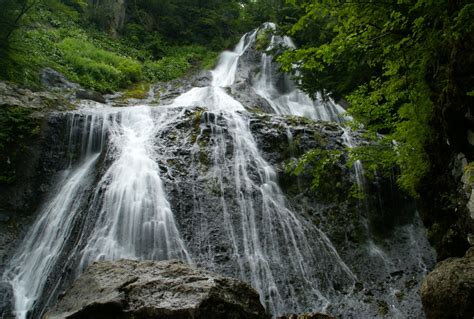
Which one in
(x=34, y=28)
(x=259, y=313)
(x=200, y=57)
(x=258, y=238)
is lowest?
(x=259, y=313)

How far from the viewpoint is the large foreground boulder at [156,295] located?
444 cm

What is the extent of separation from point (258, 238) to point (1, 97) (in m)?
8.16

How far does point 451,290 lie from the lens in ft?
16.0

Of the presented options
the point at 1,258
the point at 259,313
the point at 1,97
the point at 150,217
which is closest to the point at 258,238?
the point at 150,217

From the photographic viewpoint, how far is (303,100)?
18.7 m

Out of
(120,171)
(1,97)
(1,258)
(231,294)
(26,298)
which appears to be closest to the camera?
(231,294)

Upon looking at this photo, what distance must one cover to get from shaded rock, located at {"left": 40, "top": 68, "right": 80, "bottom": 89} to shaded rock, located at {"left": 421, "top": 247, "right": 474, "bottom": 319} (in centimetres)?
1456

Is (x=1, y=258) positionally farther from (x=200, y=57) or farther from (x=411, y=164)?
(x=200, y=57)

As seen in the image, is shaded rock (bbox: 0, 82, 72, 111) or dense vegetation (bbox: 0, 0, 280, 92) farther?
dense vegetation (bbox: 0, 0, 280, 92)

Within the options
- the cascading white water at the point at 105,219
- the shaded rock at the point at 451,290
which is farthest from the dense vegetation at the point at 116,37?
the shaded rock at the point at 451,290

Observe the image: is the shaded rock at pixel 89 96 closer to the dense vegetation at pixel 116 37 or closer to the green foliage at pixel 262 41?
the dense vegetation at pixel 116 37

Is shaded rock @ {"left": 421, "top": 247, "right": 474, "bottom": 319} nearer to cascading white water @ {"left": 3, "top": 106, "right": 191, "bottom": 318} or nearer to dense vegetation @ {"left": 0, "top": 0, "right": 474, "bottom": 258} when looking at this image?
dense vegetation @ {"left": 0, "top": 0, "right": 474, "bottom": 258}

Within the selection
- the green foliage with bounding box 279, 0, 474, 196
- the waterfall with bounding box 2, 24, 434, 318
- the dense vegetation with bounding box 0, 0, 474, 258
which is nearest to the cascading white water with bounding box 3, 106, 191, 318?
the waterfall with bounding box 2, 24, 434, 318

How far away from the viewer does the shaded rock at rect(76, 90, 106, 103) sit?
48.9ft
